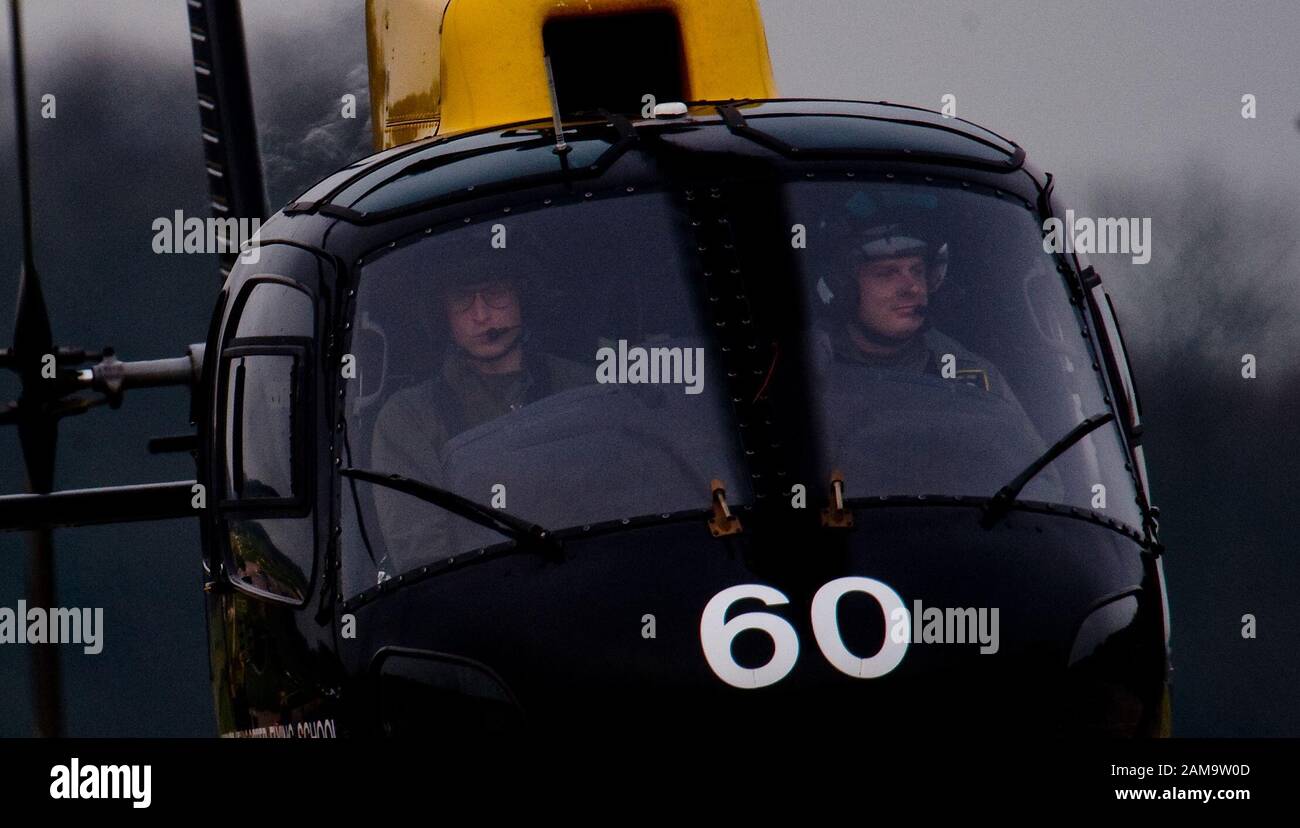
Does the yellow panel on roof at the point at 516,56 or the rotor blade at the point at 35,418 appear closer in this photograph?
the yellow panel on roof at the point at 516,56

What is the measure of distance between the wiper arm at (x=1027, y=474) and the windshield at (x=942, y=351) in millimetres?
31

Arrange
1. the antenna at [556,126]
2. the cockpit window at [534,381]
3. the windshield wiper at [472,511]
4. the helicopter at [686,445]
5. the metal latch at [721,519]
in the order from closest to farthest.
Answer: the helicopter at [686,445]
the metal latch at [721,519]
the windshield wiper at [472,511]
the cockpit window at [534,381]
the antenna at [556,126]

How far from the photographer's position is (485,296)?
20.3 feet

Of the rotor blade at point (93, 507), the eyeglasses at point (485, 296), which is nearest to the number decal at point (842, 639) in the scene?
the eyeglasses at point (485, 296)

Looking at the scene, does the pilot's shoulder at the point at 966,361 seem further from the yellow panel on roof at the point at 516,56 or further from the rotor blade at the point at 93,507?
the rotor blade at the point at 93,507

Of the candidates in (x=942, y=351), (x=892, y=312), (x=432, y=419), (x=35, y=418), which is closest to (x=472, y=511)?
(x=432, y=419)

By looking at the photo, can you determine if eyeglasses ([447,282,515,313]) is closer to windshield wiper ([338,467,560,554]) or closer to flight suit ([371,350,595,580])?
flight suit ([371,350,595,580])

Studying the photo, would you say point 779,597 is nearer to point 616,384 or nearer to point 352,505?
point 616,384

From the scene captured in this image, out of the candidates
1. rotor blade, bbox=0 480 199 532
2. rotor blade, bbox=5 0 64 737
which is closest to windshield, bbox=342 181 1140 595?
rotor blade, bbox=0 480 199 532

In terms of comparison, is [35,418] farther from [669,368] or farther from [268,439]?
[669,368]

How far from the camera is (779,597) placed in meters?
5.50

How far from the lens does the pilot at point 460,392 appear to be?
19.8 ft

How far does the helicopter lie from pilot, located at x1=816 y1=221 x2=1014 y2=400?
1cm
